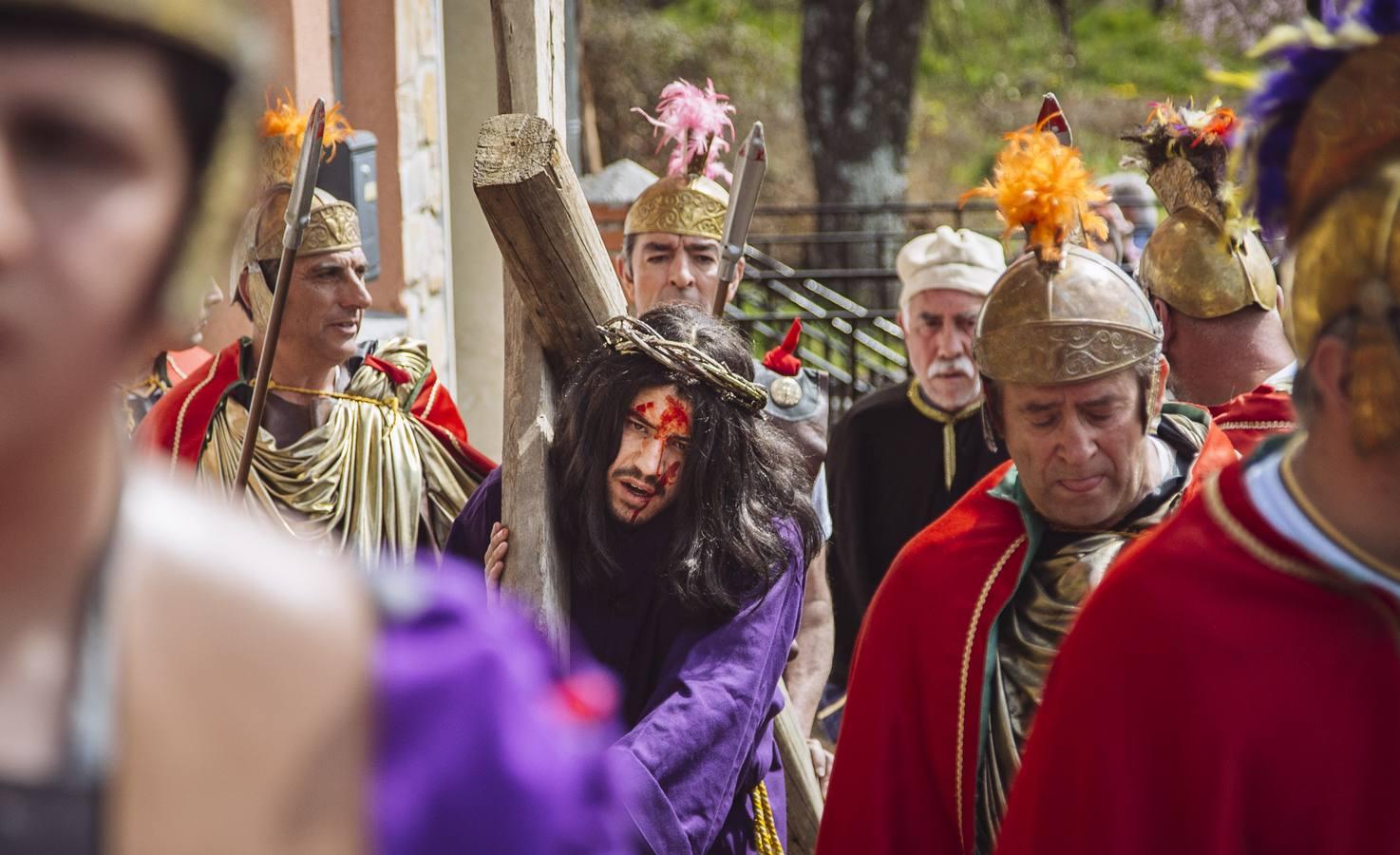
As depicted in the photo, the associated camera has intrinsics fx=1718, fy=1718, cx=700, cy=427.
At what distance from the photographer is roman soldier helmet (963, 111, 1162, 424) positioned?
9.50 feet

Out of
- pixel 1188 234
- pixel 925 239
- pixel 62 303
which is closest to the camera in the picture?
pixel 62 303

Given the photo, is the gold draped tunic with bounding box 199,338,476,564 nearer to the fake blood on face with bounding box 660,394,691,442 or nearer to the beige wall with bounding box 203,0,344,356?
the fake blood on face with bounding box 660,394,691,442

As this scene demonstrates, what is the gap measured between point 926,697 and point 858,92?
1357 cm

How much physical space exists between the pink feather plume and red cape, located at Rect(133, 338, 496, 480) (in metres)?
1.03

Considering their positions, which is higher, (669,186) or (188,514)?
(669,186)

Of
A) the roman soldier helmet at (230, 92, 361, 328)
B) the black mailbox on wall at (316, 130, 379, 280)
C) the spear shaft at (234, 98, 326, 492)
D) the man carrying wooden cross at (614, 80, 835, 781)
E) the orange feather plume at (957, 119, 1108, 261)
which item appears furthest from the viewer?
the black mailbox on wall at (316, 130, 379, 280)

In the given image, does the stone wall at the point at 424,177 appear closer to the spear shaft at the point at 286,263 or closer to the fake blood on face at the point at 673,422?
the spear shaft at the point at 286,263

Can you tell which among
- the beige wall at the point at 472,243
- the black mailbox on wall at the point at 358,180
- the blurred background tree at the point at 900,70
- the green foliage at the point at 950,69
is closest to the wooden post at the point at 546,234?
the black mailbox on wall at the point at 358,180

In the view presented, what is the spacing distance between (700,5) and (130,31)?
22609 mm

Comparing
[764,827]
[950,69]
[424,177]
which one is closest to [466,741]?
[764,827]

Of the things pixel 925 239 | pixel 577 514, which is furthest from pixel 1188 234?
pixel 577 514

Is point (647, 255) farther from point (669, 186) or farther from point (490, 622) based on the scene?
point (490, 622)

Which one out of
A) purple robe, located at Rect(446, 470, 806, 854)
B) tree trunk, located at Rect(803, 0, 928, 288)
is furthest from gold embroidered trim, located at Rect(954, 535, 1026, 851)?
tree trunk, located at Rect(803, 0, 928, 288)

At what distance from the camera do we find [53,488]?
3.38ft
